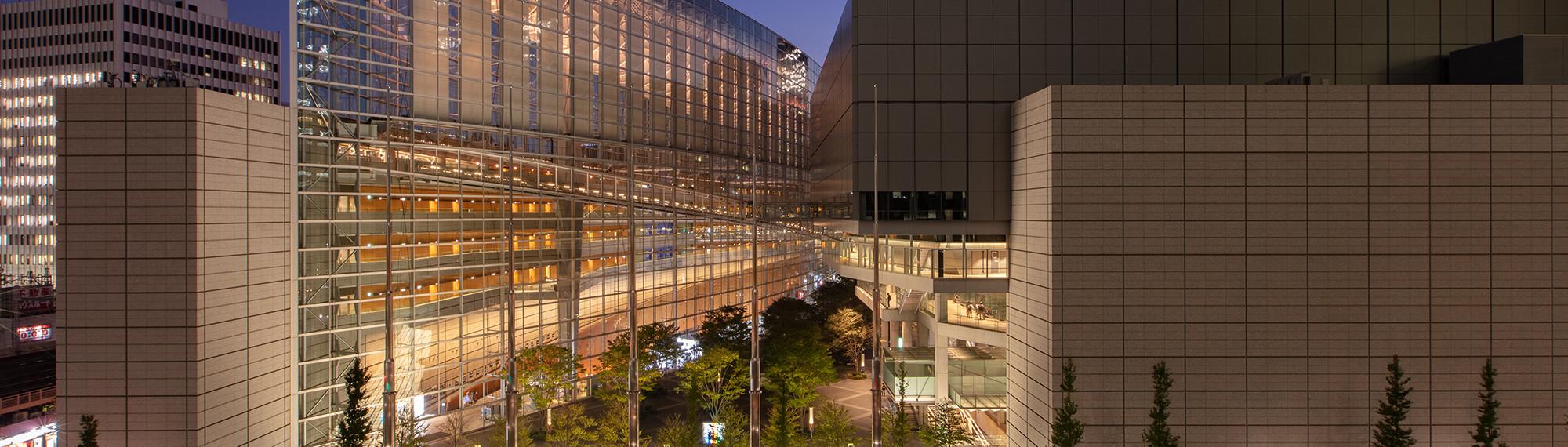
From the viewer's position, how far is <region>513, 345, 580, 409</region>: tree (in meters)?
27.5

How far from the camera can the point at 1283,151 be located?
760 inches

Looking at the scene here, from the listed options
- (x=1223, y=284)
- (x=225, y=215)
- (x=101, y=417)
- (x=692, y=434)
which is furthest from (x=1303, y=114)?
(x=101, y=417)

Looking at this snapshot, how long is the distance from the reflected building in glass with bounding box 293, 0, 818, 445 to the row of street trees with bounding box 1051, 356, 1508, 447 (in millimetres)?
10535

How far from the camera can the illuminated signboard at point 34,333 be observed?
40.5 meters

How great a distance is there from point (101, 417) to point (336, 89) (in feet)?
42.8

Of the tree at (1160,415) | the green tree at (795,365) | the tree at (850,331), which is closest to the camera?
the tree at (1160,415)

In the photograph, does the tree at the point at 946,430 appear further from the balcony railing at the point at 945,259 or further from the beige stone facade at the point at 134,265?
the beige stone facade at the point at 134,265

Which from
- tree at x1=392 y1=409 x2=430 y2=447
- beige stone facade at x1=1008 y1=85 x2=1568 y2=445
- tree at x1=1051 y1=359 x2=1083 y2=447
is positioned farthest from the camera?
tree at x1=392 y1=409 x2=430 y2=447

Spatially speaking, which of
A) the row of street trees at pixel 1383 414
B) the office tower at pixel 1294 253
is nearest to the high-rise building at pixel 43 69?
the office tower at pixel 1294 253

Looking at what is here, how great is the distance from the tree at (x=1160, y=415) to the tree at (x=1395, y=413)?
528 centimetres

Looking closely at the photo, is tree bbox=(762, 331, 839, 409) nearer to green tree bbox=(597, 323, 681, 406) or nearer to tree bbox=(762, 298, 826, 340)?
tree bbox=(762, 298, 826, 340)

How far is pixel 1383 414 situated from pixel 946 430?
41.6 feet

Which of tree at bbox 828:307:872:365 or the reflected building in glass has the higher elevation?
the reflected building in glass

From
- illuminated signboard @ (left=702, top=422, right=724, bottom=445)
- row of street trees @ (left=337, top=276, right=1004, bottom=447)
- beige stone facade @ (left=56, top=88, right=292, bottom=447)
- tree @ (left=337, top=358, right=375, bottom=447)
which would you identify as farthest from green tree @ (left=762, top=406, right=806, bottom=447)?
beige stone facade @ (left=56, top=88, right=292, bottom=447)
